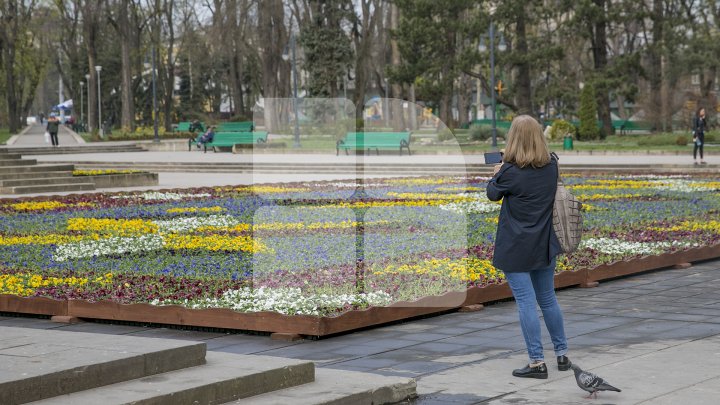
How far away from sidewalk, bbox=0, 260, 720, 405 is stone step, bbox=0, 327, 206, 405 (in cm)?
118

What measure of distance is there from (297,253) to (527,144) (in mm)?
5383

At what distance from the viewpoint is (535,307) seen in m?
6.67

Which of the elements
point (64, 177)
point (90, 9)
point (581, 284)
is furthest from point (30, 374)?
point (90, 9)

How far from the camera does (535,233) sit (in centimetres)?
662

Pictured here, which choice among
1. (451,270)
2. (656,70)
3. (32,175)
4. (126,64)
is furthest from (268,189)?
(126,64)

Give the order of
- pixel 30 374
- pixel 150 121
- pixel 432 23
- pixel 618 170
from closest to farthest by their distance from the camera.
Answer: pixel 30 374
pixel 618 170
pixel 432 23
pixel 150 121

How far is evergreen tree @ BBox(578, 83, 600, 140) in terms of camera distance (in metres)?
44.3

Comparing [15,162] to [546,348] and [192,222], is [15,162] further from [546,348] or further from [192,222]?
[546,348]

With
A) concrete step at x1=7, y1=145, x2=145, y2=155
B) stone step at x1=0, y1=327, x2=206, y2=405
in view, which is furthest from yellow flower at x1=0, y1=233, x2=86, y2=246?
concrete step at x1=7, y1=145, x2=145, y2=155

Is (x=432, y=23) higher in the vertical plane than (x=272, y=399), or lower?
higher

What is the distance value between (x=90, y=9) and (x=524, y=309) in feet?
184

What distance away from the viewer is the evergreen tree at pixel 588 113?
44344 mm

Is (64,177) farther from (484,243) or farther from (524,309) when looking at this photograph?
(524,309)

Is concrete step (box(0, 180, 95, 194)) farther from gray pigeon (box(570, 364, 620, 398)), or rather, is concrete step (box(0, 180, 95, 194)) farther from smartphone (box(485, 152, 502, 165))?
gray pigeon (box(570, 364, 620, 398))
